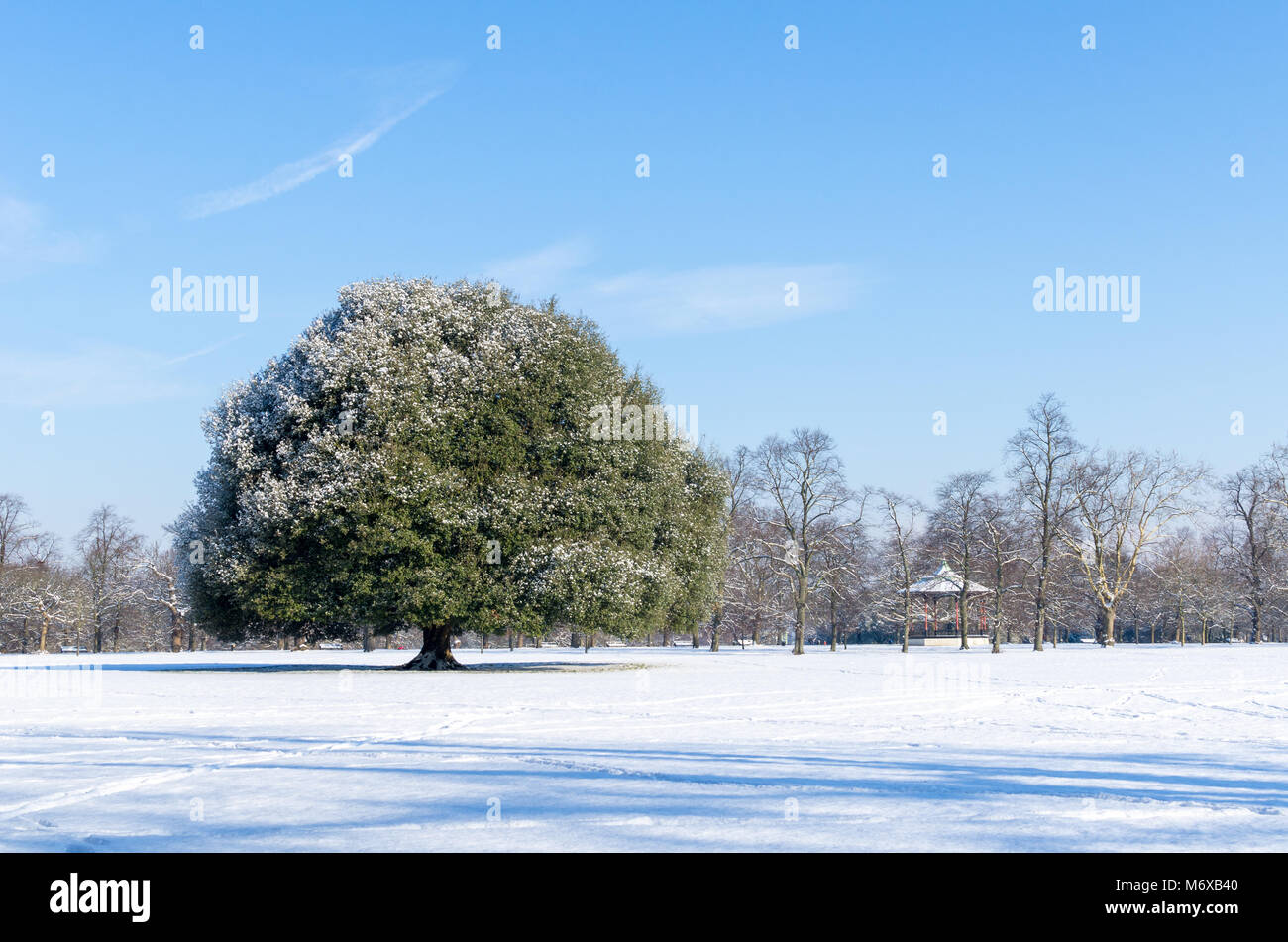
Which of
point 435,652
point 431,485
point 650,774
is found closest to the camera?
point 650,774

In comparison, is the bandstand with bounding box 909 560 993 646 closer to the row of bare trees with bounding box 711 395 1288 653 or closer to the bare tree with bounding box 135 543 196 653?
the row of bare trees with bounding box 711 395 1288 653

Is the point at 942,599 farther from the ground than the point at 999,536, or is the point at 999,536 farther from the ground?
the point at 999,536

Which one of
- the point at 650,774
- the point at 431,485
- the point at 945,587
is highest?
the point at 431,485

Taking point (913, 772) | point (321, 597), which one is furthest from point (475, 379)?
point (913, 772)

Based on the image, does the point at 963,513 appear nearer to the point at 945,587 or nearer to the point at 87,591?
the point at 945,587

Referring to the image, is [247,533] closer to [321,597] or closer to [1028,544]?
[321,597]

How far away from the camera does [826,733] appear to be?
41.7ft

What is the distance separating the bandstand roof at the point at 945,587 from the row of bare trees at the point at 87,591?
178 feet

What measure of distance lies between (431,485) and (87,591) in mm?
64459

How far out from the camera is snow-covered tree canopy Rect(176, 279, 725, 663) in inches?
1226

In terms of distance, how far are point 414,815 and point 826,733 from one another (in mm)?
6868

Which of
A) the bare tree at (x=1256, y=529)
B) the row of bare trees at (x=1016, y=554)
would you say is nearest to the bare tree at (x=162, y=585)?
the row of bare trees at (x=1016, y=554)

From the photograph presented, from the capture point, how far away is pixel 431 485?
31047mm

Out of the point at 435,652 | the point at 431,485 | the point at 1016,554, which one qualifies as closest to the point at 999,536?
the point at 1016,554
